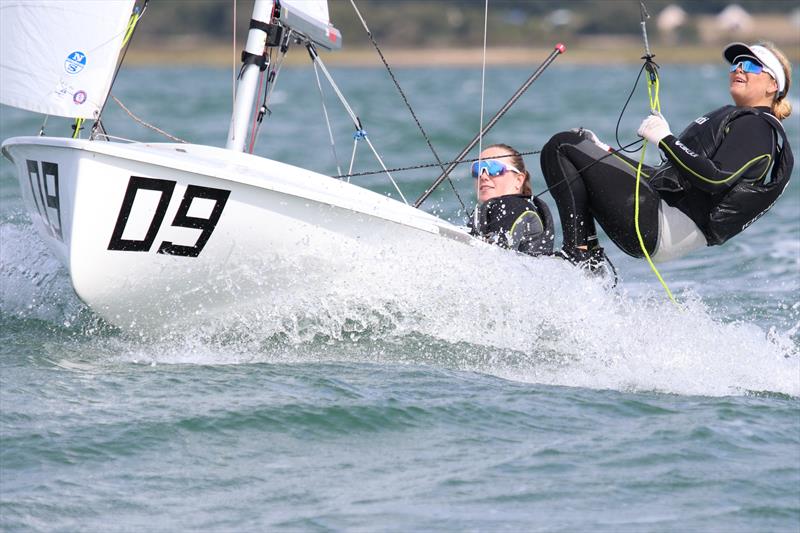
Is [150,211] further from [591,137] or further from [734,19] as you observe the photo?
[734,19]

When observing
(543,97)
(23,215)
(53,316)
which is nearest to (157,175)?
(53,316)

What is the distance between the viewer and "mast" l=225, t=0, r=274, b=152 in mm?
5352

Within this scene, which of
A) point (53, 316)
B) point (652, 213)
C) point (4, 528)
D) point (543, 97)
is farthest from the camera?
point (543, 97)

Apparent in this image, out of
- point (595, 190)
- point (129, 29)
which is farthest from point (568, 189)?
point (129, 29)

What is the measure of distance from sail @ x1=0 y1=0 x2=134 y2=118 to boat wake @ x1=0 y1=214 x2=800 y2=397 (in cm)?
95

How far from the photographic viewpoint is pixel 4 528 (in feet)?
10.7

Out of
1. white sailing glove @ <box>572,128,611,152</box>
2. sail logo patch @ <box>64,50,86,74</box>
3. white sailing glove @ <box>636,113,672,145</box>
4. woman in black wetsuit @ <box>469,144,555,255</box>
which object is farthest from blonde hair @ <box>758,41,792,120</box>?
sail logo patch @ <box>64,50,86,74</box>

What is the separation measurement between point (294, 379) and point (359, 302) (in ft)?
1.91

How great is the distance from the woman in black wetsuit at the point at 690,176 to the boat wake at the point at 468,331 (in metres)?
0.25

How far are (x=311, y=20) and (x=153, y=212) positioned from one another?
5.12 feet

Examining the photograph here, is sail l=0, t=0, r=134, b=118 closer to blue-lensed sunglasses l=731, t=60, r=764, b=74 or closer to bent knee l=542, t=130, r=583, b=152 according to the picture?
bent knee l=542, t=130, r=583, b=152

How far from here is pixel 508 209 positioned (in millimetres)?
5012

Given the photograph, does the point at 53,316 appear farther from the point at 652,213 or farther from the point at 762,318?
the point at 762,318

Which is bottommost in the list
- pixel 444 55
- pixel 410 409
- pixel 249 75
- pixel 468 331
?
pixel 410 409
